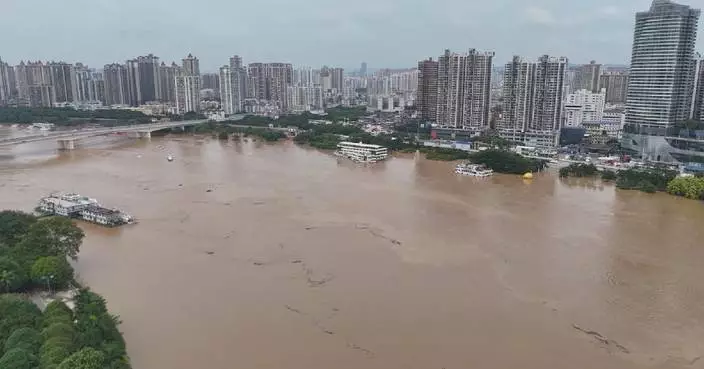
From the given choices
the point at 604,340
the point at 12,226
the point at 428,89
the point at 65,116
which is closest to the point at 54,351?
the point at 12,226

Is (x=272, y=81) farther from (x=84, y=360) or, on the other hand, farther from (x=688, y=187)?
(x=84, y=360)

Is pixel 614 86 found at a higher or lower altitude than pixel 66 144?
higher

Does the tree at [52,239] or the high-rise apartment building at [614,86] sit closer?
the tree at [52,239]

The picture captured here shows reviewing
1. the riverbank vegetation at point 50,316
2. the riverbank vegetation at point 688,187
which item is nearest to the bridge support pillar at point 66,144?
the riverbank vegetation at point 50,316

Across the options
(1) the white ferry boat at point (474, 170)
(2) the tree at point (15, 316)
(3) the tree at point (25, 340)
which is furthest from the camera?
(1) the white ferry boat at point (474, 170)

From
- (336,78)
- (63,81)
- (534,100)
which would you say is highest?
(336,78)

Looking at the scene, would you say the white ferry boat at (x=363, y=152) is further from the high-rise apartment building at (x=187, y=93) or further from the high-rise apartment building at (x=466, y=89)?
the high-rise apartment building at (x=187, y=93)
